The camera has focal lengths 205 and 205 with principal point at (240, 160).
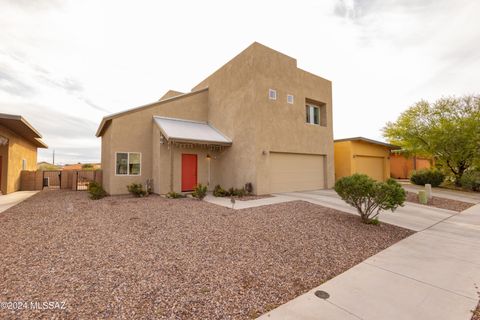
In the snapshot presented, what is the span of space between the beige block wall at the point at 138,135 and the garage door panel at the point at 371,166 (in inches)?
559

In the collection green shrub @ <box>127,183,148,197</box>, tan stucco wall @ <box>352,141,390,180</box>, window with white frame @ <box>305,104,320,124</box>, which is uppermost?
window with white frame @ <box>305,104,320,124</box>

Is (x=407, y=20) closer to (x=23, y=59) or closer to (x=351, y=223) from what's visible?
(x=351, y=223)

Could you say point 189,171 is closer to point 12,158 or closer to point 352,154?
point 12,158

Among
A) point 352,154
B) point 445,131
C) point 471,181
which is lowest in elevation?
point 471,181

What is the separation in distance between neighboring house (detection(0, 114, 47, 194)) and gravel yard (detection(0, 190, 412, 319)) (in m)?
7.14

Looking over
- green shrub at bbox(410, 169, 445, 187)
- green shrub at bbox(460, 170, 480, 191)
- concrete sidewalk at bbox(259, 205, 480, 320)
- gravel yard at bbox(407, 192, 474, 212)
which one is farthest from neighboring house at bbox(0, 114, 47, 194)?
green shrub at bbox(460, 170, 480, 191)

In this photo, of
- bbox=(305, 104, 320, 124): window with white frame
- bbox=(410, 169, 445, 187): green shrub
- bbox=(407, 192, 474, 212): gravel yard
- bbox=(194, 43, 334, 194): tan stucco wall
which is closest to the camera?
bbox=(407, 192, 474, 212): gravel yard

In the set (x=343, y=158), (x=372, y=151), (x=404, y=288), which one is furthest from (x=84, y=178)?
(x=372, y=151)

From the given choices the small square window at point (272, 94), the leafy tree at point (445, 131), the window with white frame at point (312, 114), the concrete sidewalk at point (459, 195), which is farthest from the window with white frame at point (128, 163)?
the leafy tree at point (445, 131)

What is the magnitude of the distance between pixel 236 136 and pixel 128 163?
266 inches

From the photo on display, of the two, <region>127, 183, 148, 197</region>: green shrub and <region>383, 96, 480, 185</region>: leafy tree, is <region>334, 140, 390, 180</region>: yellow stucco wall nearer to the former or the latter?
<region>383, 96, 480, 185</region>: leafy tree

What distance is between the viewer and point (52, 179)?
55.7 ft

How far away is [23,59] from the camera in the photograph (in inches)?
368

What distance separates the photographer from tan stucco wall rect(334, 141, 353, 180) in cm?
1648
